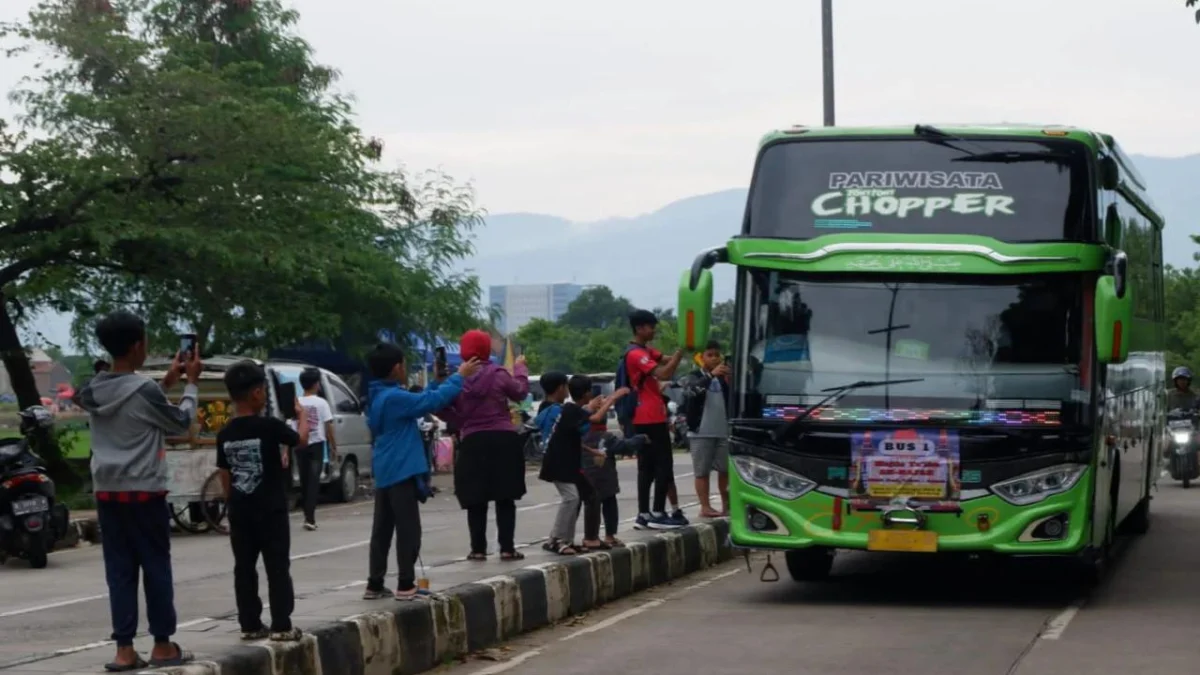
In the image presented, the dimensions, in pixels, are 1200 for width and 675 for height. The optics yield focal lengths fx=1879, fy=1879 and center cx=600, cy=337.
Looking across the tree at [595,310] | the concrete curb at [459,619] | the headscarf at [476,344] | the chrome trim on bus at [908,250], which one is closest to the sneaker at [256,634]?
the concrete curb at [459,619]

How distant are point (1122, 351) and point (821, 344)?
1910mm

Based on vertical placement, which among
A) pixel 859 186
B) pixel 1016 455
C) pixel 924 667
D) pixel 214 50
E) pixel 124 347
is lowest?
pixel 924 667

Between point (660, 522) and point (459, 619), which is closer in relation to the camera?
point (459, 619)

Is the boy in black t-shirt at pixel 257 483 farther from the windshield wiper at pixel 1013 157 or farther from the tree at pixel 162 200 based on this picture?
the tree at pixel 162 200

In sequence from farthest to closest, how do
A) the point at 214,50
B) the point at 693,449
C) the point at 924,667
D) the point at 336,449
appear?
1. the point at 214,50
2. the point at 336,449
3. the point at 693,449
4. the point at 924,667

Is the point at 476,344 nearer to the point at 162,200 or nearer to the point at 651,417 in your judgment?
the point at 651,417

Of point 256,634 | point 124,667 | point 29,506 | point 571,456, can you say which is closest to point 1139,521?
point 571,456

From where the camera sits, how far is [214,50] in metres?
33.6

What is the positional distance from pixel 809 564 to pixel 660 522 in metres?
2.44

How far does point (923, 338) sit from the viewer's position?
40.0 ft

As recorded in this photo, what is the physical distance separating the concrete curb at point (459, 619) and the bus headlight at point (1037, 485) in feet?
9.34

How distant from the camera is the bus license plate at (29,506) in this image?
1558 cm

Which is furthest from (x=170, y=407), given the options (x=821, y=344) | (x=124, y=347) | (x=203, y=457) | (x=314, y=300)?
(x=314, y=300)

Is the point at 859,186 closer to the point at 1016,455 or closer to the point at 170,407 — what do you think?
the point at 1016,455
